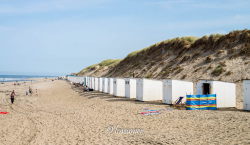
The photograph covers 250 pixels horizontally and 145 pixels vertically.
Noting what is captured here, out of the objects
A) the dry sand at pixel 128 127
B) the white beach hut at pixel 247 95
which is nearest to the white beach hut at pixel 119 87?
the dry sand at pixel 128 127

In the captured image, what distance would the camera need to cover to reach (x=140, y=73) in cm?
5006

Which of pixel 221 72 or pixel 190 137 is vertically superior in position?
pixel 221 72

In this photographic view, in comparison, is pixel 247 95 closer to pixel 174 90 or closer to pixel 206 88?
pixel 206 88

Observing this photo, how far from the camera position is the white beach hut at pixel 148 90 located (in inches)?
902

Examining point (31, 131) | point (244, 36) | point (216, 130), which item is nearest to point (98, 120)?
point (31, 131)

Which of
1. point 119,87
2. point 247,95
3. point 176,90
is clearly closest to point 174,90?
point 176,90

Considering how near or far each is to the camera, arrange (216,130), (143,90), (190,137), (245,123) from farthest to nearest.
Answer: (143,90)
(245,123)
(216,130)
(190,137)

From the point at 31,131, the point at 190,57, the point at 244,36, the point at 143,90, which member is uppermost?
the point at 244,36

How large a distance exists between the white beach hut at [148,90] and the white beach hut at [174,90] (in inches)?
88.5

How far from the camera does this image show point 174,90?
798 inches

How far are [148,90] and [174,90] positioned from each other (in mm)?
3353

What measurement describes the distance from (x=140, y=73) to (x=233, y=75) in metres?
21.7

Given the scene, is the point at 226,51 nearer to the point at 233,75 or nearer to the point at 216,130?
the point at 233,75

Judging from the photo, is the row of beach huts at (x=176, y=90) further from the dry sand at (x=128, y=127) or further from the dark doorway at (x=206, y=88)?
the dry sand at (x=128, y=127)
